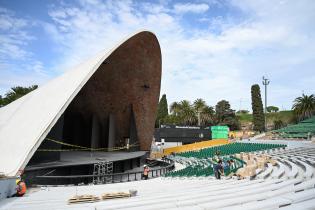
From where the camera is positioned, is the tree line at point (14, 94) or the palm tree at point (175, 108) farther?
the palm tree at point (175, 108)

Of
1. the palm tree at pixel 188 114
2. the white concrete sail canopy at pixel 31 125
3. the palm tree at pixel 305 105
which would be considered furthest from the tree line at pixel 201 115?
the white concrete sail canopy at pixel 31 125

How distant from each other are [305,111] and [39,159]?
208 feet

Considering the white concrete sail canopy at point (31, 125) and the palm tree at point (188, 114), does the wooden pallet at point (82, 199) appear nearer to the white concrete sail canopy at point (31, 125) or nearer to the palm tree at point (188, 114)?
the white concrete sail canopy at point (31, 125)

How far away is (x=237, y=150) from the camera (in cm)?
2853

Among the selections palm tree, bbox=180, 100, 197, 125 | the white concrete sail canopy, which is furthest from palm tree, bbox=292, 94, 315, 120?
the white concrete sail canopy

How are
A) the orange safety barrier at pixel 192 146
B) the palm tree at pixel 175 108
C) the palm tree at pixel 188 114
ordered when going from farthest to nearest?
1. the palm tree at pixel 175 108
2. the palm tree at pixel 188 114
3. the orange safety barrier at pixel 192 146

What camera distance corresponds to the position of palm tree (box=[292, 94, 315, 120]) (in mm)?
57156

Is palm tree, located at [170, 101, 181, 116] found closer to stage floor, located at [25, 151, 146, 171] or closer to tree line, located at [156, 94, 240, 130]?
tree line, located at [156, 94, 240, 130]

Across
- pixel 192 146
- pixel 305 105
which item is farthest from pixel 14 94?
pixel 305 105

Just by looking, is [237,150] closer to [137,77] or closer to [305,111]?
[137,77]

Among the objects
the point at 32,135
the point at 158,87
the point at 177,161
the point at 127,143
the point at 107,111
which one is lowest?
the point at 177,161

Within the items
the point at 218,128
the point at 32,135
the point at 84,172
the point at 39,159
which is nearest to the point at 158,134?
the point at 218,128

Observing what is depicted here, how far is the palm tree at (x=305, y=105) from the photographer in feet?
188

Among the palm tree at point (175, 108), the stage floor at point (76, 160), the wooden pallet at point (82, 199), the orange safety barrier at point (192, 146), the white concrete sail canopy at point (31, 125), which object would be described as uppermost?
the palm tree at point (175, 108)
